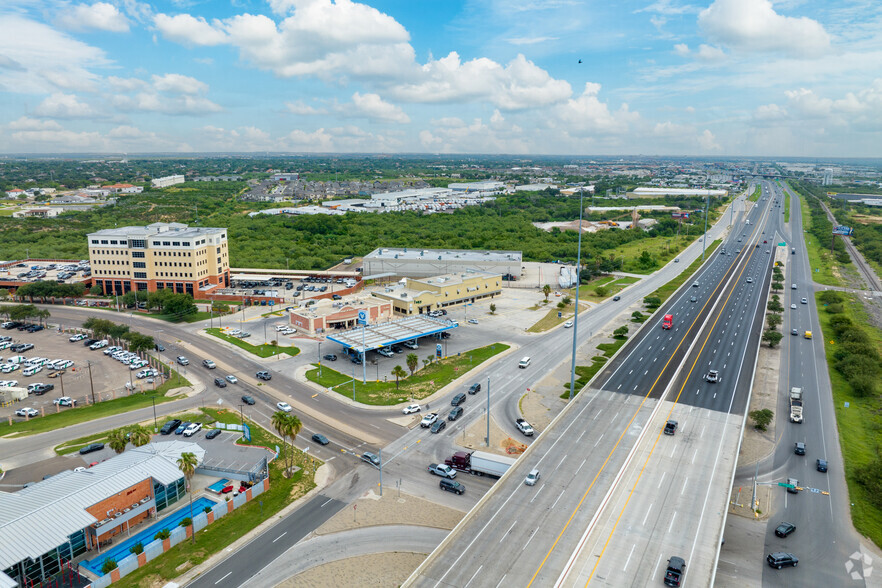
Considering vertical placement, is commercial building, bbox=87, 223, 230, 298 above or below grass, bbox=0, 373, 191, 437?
above

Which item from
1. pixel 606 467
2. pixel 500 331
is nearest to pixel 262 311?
pixel 500 331

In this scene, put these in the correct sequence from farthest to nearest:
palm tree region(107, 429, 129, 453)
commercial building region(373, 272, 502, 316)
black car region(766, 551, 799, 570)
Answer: commercial building region(373, 272, 502, 316) < palm tree region(107, 429, 129, 453) < black car region(766, 551, 799, 570)

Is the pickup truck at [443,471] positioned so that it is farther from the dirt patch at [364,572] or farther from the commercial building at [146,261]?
the commercial building at [146,261]

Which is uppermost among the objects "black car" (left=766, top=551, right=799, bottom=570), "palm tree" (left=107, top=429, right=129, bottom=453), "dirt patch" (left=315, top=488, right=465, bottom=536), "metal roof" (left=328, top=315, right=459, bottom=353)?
"palm tree" (left=107, top=429, right=129, bottom=453)

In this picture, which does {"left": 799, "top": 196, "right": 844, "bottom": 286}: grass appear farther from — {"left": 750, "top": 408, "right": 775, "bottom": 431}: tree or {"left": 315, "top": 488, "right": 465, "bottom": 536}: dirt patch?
{"left": 315, "top": 488, "right": 465, "bottom": 536}: dirt patch

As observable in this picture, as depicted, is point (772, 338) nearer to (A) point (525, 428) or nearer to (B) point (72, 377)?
(A) point (525, 428)

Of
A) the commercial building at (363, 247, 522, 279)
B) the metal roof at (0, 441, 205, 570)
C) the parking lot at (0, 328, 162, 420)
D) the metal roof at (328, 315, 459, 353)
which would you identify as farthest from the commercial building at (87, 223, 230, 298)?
the metal roof at (0, 441, 205, 570)

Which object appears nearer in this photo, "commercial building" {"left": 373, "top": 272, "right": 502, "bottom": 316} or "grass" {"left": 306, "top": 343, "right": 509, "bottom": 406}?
"grass" {"left": 306, "top": 343, "right": 509, "bottom": 406}
